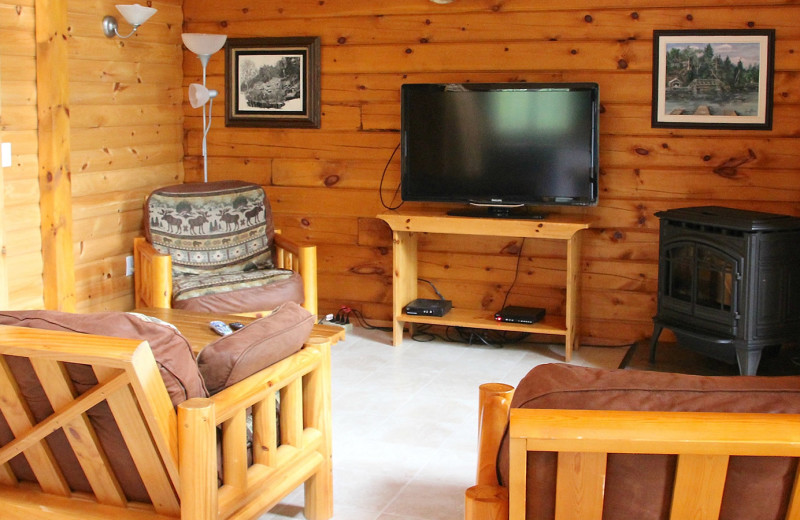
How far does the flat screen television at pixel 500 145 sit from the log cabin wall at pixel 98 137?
1.58 m

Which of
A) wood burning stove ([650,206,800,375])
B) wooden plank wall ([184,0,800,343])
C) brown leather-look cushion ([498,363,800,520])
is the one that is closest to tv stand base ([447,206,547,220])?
wooden plank wall ([184,0,800,343])

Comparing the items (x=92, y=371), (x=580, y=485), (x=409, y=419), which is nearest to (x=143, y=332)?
(x=92, y=371)

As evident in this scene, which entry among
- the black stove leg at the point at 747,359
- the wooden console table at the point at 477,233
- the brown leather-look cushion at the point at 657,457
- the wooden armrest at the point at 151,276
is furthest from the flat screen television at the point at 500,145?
the brown leather-look cushion at the point at 657,457

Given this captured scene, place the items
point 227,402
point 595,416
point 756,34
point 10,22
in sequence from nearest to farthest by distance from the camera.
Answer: point 595,416
point 227,402
point 10,22
point 756,34

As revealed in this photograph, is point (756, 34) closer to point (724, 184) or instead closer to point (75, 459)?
point (724, 184)

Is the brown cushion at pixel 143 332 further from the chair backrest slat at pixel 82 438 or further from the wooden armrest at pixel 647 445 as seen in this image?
the wooden armrest at pixel 647 445

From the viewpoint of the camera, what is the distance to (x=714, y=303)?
452 cm

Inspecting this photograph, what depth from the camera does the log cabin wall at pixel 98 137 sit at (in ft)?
15.1

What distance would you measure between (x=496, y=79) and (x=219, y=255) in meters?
1.83

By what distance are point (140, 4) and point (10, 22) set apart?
116 centimetres

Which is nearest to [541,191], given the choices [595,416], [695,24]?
[695,24]

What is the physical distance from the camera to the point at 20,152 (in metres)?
4.62

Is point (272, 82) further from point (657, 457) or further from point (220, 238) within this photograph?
point (657, 457)

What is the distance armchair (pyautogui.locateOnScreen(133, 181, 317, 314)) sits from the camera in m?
4.84
